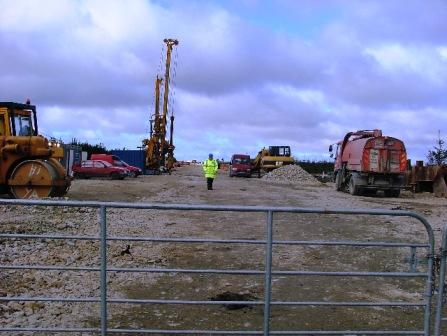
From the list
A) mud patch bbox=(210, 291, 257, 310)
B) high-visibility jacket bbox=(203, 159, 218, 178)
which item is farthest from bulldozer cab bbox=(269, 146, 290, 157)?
mud patch bbox=(210, 291, 257, 310)

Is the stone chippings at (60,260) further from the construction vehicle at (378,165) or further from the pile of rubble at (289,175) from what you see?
the pile of rubble at (289,175)

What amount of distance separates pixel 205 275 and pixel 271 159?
44.7m

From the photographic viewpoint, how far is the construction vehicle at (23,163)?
17922 mm

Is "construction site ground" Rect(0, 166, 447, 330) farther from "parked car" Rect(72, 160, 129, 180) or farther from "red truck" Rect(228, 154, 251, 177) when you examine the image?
"red truck" Rect(228, 154, 251, 177)

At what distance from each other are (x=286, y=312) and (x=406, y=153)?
22.5 meters

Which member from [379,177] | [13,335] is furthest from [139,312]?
[379,177]

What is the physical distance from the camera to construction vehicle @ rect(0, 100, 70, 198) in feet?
58.8

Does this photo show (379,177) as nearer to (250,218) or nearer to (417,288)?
(250,218)

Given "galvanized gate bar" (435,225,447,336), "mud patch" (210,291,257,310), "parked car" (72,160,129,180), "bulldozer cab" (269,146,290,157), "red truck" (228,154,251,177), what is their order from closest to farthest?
"galvanized gate bar" (435,225,447,336)
"mud patch" (210,291,257,310)
"parked car" (72,160,129,180)
"red truck" (228,154,251,177)
"bulldozer cab" (269,146,290,157)

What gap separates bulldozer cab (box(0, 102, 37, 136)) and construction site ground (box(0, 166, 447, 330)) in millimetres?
4961

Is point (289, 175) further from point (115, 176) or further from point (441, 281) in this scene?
point (441, 281)

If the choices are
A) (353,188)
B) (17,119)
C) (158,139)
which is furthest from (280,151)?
(17,119)

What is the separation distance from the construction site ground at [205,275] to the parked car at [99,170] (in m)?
23.4

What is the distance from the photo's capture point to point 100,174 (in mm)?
38219
